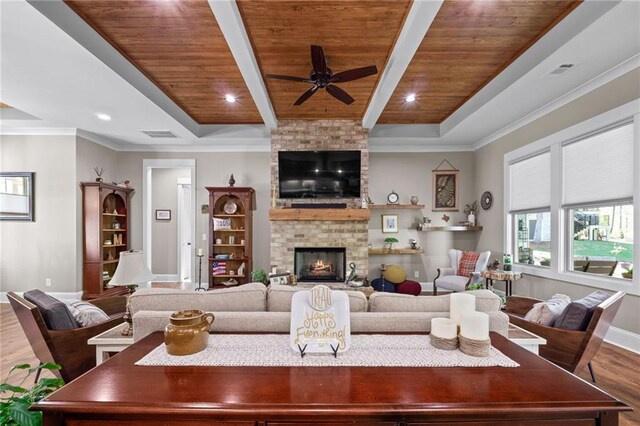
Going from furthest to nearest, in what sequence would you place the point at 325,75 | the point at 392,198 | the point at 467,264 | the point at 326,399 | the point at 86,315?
the point at 392,198, the point at 467,264, the point at 325,75, the point at 86,315, the point at 326,399

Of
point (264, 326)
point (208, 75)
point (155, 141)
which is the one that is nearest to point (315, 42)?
point (208, 75)

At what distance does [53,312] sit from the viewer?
75.8 inches

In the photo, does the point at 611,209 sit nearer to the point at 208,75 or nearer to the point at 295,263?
the point at 295,263

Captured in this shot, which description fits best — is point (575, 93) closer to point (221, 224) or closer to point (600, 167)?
point (600, 167)

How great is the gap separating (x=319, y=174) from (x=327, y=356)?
13.1 feet

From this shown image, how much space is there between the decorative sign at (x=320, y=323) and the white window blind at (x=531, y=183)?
4.06 meters

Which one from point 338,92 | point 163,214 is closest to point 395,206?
point 338,92

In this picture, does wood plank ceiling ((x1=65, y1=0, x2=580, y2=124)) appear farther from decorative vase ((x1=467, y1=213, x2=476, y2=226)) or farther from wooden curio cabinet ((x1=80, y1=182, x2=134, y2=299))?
decorative vase ((x1=467, y1=213, x2=476, y2=226))

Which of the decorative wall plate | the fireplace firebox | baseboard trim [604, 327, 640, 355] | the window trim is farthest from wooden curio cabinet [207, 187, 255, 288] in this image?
baseboard trim [604, 327, 640, 355]

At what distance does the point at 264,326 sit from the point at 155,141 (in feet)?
17.1

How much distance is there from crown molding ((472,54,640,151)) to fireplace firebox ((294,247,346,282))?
3.33 m

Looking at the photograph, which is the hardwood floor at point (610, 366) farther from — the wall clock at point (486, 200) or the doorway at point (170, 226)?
the doorway at point (170, 226)

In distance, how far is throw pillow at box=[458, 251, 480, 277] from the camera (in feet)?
15.8

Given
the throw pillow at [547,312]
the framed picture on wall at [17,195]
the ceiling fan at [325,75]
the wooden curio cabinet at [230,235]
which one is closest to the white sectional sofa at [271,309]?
the throw pillow at [547,312]
